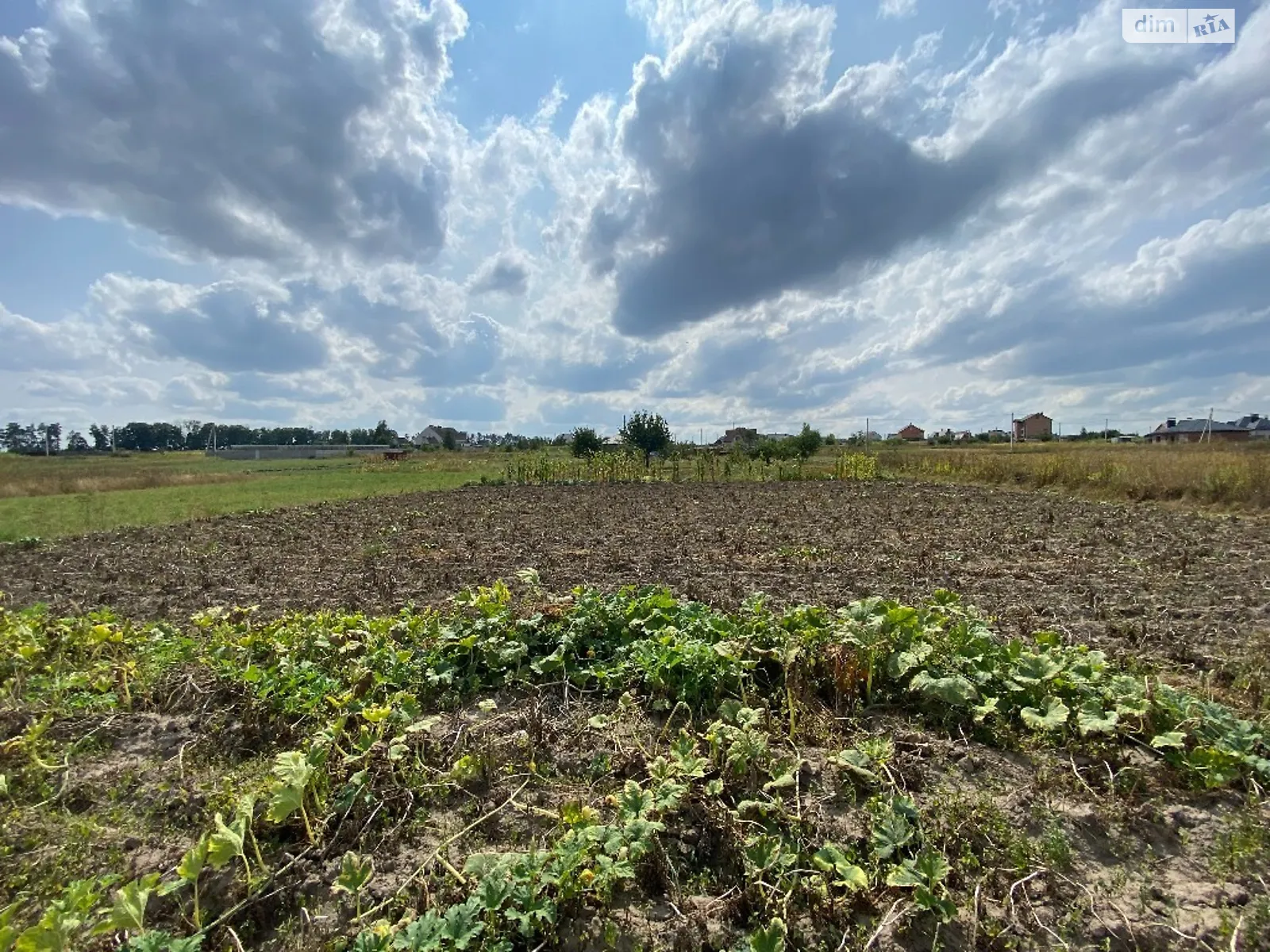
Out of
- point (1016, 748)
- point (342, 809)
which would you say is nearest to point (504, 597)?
point (342, 809)

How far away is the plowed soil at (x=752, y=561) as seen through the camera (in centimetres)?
580

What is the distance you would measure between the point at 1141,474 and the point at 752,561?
15178 millimetres

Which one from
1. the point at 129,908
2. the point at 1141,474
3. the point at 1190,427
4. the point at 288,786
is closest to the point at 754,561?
the point at 288,786

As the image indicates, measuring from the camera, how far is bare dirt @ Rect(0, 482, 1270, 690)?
5773 mm

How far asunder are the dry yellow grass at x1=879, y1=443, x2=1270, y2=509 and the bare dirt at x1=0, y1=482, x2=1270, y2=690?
178 cm

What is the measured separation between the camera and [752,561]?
8.24 metres

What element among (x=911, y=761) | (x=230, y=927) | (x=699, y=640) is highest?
(x=699, y=640)

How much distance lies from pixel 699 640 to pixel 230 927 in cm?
258

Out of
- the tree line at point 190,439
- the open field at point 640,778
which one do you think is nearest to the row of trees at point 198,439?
the tree line at point 190,439

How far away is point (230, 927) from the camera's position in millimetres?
2064

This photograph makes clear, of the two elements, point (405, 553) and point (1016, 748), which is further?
point (405, 553)

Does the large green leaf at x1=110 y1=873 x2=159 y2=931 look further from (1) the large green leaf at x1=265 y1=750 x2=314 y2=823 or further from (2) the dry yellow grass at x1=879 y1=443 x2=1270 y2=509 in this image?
(2) the dry yellow grass at x1=879 y1=443 x2=1270 y2=509

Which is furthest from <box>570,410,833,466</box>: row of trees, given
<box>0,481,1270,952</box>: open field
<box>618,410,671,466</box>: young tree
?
<box>0,481,1270,952</box>: open field

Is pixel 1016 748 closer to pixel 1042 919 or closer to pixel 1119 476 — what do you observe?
pixel 1042 919
